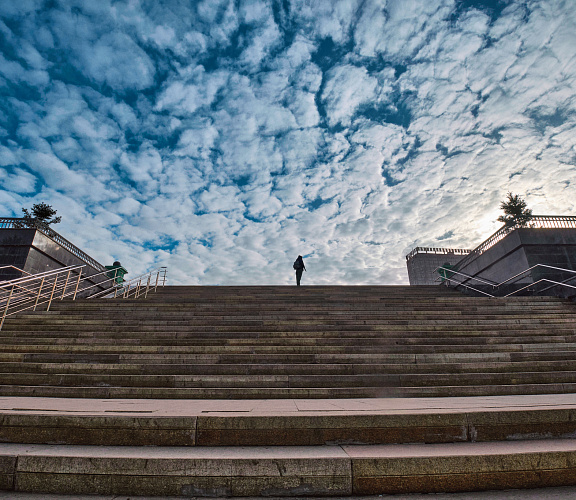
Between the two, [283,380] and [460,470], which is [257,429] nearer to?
[460,470]

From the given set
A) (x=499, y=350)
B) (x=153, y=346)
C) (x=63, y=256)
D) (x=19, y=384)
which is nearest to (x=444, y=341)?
(x=499, y=350)

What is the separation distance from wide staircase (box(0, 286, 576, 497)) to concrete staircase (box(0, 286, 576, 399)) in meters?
0.03

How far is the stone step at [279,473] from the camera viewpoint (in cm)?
200

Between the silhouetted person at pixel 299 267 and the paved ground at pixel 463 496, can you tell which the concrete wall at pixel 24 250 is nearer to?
the silhouetted person at pixel 299 267

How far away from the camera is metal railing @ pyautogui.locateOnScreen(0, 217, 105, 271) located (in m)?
12.4

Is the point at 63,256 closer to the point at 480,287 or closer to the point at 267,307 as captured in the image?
the point at 267,307

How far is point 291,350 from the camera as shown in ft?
18.7

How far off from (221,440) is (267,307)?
21.0 feet

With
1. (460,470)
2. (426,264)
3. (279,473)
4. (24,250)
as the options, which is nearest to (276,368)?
(279,473)

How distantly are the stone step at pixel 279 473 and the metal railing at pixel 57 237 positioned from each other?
13.5 meters

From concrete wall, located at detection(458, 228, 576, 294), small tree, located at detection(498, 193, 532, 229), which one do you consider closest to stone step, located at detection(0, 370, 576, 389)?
concrete wall, located at detection(458, 228, 576, 294)

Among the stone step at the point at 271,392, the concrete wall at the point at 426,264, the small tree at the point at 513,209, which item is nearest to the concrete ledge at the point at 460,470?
the stone step at the point at 271,392

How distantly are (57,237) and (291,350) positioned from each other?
42.8 ft

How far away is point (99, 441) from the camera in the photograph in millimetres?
2465
